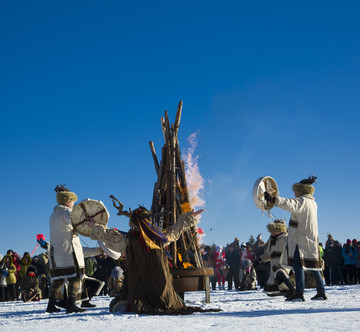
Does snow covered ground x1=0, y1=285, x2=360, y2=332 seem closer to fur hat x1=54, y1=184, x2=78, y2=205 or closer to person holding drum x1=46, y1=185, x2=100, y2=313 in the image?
person holding drum x1=46, y1=185, x2=100, y2=313

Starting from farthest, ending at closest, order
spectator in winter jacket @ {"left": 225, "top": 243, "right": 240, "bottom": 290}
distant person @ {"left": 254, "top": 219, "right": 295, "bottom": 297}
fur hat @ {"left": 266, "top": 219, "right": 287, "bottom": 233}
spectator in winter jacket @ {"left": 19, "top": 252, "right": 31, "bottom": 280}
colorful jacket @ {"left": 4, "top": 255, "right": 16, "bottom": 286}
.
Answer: spectator in winter jacket @ {"left": 225, "top": 243, "right": 240, "bottom": 290}
spectator in winter jacket @ {"left": 19, "top": 252, "right": 31, "bottom": 280}
colorful jacket @ {"left": 4, "top": 255, "right": 16, "bottom": 286}
fur hat @ {"left": 266, "top": 219, "right": 287, "bottom": 233}
distant person @ {"left": 254, "top": 219, "right": 295, "bottom": 297}

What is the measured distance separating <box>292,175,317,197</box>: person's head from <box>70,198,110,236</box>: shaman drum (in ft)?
12.0

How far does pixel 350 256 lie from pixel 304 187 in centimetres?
994

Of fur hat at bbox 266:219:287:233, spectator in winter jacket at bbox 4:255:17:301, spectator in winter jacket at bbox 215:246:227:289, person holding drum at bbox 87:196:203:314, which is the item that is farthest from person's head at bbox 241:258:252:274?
person holding drum at bbox 87:196:203:314

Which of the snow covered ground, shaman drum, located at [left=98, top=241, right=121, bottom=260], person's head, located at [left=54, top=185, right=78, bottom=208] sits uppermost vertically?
person's head, located at [left=54, top=185, right=78, bottom=208]

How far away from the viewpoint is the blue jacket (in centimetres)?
1748

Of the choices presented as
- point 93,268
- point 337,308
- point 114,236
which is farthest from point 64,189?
point 93,268

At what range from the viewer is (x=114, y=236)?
7652mm

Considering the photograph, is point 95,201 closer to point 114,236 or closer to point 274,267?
point 114,236

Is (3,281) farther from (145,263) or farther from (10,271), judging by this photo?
(145,263)

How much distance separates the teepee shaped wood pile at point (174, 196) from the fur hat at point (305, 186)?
229 cm

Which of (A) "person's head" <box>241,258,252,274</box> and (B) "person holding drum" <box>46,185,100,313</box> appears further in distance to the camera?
(A) "person's head" <box>241,258,252,274</box>

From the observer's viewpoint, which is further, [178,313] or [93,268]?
[93,268]

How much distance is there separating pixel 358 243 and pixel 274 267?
8403 millimetres
